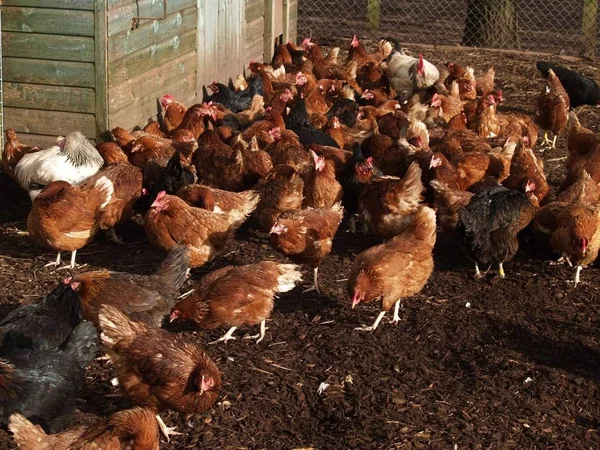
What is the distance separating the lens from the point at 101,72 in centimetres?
841

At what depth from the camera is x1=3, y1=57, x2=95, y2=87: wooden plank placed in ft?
27.7

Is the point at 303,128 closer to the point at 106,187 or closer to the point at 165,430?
the point at 106,187

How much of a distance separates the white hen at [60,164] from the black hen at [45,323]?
2.44 meters

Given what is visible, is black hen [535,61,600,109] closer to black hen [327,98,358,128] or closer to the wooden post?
black hen [327,98,358,128]

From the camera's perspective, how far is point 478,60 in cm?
1467

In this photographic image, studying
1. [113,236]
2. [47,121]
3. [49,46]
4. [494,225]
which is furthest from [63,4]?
[494,225]

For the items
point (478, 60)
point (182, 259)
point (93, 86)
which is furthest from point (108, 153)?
point (478, 60)

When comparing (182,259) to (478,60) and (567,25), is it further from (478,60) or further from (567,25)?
(567,25)

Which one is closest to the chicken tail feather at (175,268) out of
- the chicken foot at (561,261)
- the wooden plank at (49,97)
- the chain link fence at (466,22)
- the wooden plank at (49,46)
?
the wooden plank at (49,97)

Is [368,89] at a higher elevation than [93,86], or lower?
lower

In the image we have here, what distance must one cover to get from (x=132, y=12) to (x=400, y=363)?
15.7 feet

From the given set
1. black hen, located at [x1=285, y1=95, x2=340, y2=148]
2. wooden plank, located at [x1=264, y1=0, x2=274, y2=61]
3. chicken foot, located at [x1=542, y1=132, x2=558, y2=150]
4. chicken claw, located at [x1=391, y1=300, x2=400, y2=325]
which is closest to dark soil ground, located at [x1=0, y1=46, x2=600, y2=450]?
chicken claw, located at [x1=391, y1=300, x2=400, y2=325]

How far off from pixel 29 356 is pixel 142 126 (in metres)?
4.73

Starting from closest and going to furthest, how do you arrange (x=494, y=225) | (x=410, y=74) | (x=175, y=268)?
1. (x=175, y=268)
2. (x=494, y=225)
3. (x=410, y=74)
